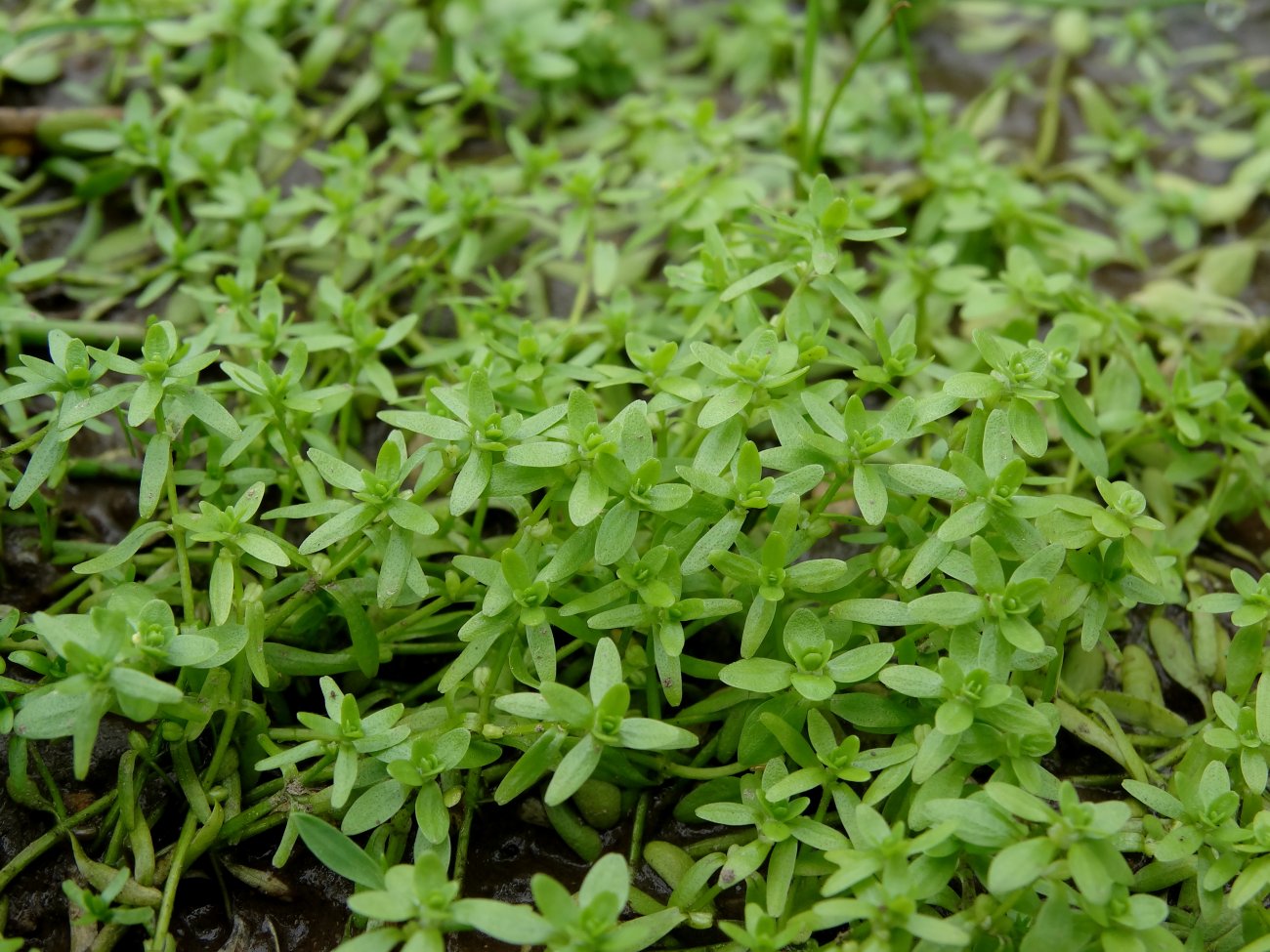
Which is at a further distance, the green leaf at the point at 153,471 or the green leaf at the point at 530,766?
the green leaf at the point at 153,471

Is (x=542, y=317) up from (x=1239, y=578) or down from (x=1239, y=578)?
up

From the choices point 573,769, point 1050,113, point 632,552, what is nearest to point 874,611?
point 632,552

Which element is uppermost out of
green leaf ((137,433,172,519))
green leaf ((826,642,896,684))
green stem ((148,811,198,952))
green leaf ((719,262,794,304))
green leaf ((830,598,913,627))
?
green leaf ((719,262,794,304))

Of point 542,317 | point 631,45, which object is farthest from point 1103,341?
point 631,45

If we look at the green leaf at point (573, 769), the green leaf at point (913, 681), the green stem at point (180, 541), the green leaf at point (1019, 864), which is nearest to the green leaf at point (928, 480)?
the green leaf at point (913, 681)

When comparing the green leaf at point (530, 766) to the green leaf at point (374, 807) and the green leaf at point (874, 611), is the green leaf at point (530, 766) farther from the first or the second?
the green leaf at point (874, 611)

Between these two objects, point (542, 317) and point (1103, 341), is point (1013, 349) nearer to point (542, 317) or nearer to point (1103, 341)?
point (1103, 341)

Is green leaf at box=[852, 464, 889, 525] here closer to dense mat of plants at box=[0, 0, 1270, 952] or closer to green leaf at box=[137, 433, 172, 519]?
dense mat of plants at box=[0, 0, 1270, 952]

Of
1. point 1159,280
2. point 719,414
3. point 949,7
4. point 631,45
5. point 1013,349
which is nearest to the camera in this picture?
point 719,414

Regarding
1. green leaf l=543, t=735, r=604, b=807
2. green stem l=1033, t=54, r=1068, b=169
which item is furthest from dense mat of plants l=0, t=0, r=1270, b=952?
green stem l=1033, t=54, r=1068, b=169
